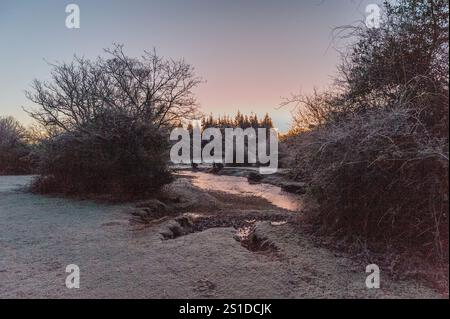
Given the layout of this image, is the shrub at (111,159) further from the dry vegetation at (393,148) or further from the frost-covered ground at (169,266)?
the dry vegetation at (393,148)

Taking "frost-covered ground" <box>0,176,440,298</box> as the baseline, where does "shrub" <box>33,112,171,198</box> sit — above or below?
above

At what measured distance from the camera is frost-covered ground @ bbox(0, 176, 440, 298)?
359cm

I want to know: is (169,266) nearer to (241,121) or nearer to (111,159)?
(111,159)

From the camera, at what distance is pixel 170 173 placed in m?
10.8

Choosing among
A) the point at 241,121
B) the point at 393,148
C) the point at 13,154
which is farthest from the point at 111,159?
the point at 241,121

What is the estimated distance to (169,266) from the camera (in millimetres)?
4309

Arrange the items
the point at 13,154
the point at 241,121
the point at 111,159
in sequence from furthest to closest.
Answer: the point at 241,121 < the point at 13,154 < the point at 111,159

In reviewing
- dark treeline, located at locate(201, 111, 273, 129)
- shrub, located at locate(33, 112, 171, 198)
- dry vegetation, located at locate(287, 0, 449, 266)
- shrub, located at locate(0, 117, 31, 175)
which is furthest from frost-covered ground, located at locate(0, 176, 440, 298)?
dark treeline, located at locate(201, 111, 273, 129)

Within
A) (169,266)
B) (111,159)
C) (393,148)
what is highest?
(393,148)

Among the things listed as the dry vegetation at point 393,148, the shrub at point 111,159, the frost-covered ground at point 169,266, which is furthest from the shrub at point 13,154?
the dry vegetation at point 393,148

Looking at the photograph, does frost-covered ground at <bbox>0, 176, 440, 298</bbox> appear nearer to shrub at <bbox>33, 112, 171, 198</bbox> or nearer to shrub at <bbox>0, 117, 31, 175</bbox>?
shrub at <bbox>33, 112, 171, 198</bbox>

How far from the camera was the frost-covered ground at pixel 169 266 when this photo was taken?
3588mm
